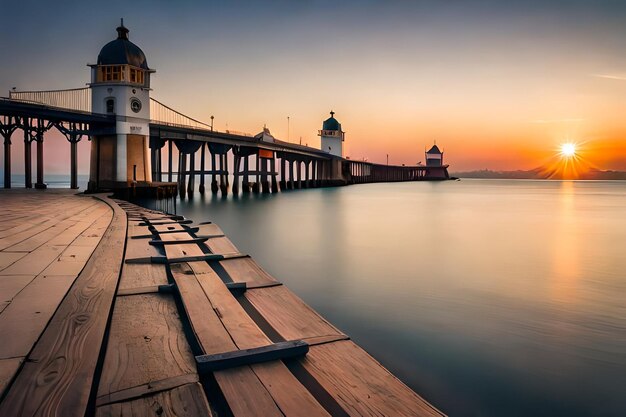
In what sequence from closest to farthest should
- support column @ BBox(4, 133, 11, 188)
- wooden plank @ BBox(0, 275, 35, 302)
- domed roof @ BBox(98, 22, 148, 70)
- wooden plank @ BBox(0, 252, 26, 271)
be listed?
1. wooden plank @ BBox(0, 275, 35, 302)
2. wooden plank @ BBox(0, 252, 26, 271)
3. support column @ BBox(4, 133, 11, 188)
4. domed roof @ BBox(98, 22, 148, 70)

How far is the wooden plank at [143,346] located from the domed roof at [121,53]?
140 ft

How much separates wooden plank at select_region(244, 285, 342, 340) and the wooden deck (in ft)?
0.04

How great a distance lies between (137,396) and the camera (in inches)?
105

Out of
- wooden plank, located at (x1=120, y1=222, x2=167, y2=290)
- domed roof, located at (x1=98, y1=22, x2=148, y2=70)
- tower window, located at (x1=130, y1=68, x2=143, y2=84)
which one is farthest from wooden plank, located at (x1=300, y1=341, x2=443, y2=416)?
domed roof, located at (x1=98, y1=22, x2=148, y2=70)

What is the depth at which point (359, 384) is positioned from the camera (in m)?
3.25

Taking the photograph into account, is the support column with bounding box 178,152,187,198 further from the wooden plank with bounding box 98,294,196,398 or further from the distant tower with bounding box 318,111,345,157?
the distant tower with bounding box 318,111,345,157

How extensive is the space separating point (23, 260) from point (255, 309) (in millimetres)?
3588

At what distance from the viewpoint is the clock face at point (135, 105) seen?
40.6 meters

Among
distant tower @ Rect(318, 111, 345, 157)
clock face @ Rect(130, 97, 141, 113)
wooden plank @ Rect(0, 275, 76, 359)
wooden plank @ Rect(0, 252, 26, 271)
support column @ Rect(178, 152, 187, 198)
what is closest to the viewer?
wooden plank @ Rect(0, 275, 76, 359)

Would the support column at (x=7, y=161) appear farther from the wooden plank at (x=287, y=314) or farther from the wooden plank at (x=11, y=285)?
the wooden plank at (x=287, y=314)

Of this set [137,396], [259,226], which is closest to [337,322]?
[137,396]

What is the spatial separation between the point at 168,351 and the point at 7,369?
3.43 feet

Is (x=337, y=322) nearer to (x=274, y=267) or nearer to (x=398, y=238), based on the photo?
(x=274, y=267)

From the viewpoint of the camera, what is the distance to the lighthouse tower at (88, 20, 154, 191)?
38969mm
